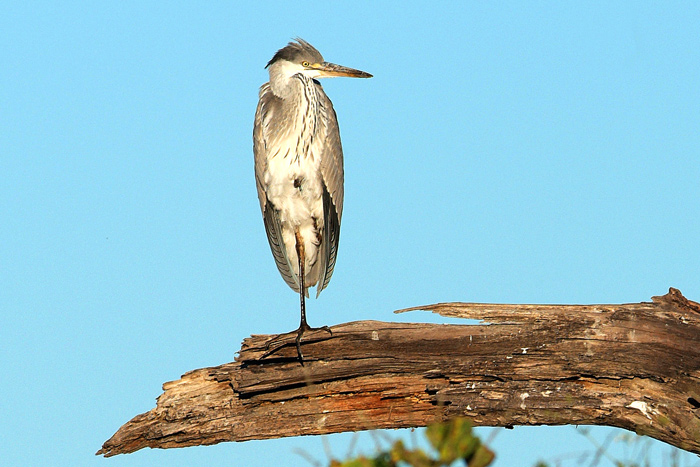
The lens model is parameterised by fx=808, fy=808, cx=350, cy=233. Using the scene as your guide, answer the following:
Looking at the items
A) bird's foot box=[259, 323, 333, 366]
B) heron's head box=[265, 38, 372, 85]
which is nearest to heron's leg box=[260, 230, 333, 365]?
bird's foot box=[259, 323, 333, 366]

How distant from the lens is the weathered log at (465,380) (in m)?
5.19

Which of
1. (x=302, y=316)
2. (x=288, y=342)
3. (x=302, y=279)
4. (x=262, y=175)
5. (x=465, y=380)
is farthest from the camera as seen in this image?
(x=302, y=279)

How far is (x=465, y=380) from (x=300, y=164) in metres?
2.17

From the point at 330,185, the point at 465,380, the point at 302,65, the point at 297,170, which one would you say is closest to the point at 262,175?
the point at 297,170

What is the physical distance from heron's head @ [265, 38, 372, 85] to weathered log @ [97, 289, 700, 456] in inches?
92.3

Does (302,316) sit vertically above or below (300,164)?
below

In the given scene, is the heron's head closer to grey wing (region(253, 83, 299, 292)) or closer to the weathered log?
grey wing (region(253, 83, 299, 292))

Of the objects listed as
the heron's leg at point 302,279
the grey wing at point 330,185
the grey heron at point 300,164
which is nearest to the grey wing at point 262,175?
the grey heron at point 300,164

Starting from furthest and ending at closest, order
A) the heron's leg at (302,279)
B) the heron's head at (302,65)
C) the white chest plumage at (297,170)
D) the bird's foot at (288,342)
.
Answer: the heron's head at (302,65) → the white chest plumage at (297,170) → the heron's leg at (302,279) → the bird's foot at (288,342)

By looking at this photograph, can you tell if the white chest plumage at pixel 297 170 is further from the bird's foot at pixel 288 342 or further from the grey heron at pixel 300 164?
the bird's foot at pixel 288 342

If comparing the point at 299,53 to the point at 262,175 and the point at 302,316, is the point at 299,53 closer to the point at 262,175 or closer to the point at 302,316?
the point at 262,175

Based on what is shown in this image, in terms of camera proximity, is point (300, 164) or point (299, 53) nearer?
point (300, 164)

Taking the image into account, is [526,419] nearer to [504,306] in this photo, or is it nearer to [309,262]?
[504,306]

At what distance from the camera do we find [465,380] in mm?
5328
